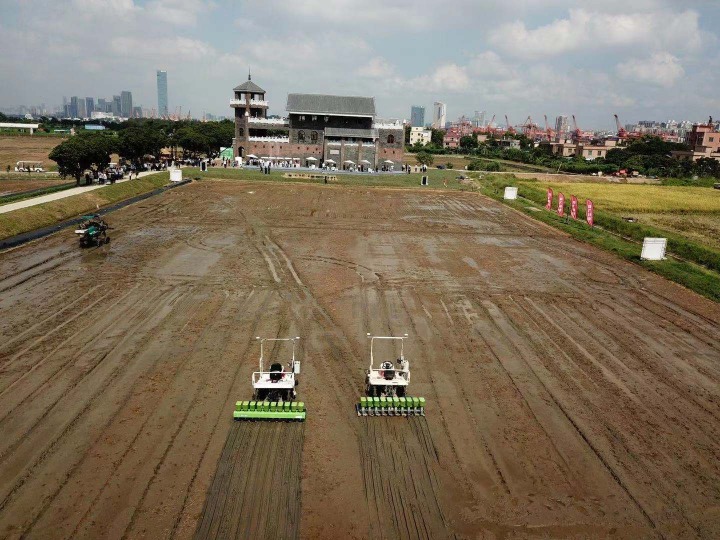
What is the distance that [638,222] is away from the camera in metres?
43.5

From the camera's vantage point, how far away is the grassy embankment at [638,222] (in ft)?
93.0

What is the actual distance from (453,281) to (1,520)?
19751 millimetres

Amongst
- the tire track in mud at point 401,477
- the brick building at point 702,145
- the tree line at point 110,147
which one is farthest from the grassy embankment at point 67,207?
the brick building at point 702,145

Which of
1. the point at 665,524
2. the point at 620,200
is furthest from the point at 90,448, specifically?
the point at 620,200

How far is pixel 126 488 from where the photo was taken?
33.3ft

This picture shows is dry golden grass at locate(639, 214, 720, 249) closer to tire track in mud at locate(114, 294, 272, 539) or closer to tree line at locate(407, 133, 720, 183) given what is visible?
tire track in mud at locate(114, 294, 272, 539)

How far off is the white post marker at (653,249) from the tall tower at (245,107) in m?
59.0

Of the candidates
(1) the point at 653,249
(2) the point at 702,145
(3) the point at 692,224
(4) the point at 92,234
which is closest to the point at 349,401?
(4) the point at 92,234

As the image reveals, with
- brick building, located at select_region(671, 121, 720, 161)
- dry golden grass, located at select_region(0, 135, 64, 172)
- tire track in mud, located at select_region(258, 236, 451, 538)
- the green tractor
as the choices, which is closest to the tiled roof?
dry golden grass, located at select_region(0, 135, 64, 172)

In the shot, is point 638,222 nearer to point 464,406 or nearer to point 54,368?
point 464,406

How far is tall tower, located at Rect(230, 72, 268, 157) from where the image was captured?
75375 mm

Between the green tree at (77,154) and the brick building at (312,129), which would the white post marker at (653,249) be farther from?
the brick building at (312,129)

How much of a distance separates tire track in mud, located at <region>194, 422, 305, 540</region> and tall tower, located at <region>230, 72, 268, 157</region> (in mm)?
69360

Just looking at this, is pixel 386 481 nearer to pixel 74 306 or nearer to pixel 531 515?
pixel 531 515
